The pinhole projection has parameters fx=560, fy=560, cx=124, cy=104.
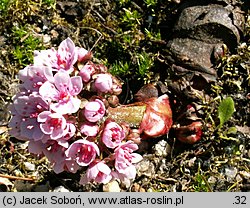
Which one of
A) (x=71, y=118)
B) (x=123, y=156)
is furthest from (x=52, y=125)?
(x=123, y=156)

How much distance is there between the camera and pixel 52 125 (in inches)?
130

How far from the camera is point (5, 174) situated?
426cm

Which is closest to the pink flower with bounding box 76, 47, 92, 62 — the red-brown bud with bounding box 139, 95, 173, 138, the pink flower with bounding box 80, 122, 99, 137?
the pink flower with bounding box 80, 122, 99, 137

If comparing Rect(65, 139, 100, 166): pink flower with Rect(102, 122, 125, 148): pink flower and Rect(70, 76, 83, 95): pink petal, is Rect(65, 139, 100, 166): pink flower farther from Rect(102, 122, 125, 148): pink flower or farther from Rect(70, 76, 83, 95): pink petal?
Rect(70, 76, 83, 95): pink petal

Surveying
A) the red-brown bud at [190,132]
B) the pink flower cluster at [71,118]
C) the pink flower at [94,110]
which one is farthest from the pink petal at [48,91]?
the red-brown bud at [190,132]

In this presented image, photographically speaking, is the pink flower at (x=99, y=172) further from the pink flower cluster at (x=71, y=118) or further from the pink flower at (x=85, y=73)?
the pink flower at (x=85, y=73)

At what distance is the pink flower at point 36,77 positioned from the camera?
334 centimetres

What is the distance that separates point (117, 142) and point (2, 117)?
1371 millimetres

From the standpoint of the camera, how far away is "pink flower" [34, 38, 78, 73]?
137 inches

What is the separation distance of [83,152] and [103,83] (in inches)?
17.7

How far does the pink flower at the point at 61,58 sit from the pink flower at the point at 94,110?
0.26 metres

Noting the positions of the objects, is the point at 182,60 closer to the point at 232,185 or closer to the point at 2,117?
the point at 232,185

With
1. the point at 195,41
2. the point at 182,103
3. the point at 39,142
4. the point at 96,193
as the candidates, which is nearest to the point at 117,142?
the point at 39,142

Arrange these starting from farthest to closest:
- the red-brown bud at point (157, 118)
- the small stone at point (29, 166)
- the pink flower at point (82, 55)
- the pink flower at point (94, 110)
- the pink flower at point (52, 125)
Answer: the small stone at point (29, 166), the red-brown bud at point (157, 118), the pink flower at point (82, 55), the pink flower at point (94, 110), the pink flower at point (52, 125)
